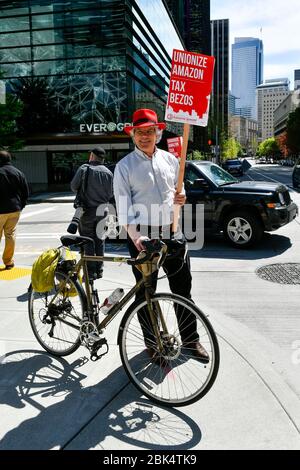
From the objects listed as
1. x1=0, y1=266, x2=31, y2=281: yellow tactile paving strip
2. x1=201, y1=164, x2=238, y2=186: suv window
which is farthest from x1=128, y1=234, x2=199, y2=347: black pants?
x1=201, y1=164, x2=238, y2=186: suv window

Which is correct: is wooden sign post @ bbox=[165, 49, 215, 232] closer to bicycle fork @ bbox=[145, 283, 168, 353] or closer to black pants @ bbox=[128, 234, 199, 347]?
black pants @ bbox=[128, 234, 199, 347]

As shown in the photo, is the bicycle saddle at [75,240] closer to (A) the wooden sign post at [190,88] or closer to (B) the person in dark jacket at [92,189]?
(A) the wooden sign post at [190,88]

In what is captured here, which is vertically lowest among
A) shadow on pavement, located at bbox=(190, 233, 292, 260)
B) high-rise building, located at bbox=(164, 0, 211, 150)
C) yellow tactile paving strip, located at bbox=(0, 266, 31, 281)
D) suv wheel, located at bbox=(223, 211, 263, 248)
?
yellow tactile paving strip, located at bbox=(0, 266, 31, 281)

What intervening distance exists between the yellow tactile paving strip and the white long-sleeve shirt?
12.8 feet

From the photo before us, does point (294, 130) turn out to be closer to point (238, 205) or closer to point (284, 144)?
point (284, 144)

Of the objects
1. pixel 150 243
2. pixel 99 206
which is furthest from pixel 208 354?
pixel 99 206

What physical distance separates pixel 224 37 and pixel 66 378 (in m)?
196

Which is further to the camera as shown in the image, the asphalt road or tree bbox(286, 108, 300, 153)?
tree bbox(286, 108, 300, 153)

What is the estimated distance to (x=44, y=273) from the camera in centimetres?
390

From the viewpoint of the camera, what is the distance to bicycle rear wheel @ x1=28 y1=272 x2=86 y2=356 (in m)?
3.90

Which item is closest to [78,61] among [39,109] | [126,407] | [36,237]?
[39,109]

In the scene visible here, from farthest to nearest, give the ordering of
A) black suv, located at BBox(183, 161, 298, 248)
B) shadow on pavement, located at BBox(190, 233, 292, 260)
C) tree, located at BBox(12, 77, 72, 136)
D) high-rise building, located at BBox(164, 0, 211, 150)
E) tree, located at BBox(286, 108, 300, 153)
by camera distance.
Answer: high-rise building, located at BBox(164, 0, 211, 150), tree, located at BBox(286, 108, 300, 153), tree, located at BBox(12, 77, 72, 136), black suv, located at BBox(183, 161, 298, 248), shadow on pavement, located at BBox(190, 233, 292, 260)

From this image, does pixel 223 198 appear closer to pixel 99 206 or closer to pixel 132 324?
pixel 99 206

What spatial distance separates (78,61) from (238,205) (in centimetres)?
2764
